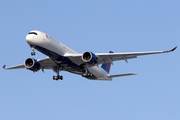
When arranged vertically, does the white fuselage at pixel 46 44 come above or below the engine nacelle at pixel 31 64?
above

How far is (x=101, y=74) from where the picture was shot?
44.4m

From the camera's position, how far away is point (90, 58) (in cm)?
3659

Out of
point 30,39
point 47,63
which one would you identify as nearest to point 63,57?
point 47,63

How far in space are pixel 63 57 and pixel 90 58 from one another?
341 centimetres

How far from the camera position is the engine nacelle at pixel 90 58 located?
36.5 meters

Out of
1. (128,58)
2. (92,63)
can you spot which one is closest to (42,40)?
(92,63)

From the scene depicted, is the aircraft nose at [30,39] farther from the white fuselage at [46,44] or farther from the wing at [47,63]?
the wing at [47,63]

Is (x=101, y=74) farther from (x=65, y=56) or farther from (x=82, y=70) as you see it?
(x=65, y=56)

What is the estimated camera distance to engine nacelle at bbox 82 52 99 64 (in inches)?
1438

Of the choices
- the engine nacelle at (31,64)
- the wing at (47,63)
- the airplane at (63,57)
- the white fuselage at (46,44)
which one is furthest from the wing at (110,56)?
the engine nacelle at (31,64)

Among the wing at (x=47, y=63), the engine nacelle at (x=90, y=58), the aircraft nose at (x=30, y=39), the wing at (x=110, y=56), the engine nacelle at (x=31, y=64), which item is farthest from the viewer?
the wing at (x=47, y=63)

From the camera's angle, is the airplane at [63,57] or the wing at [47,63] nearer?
the airplane at [63,57]

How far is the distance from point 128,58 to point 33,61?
12.6 m

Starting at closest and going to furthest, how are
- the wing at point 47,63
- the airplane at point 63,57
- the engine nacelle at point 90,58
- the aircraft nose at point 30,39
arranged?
the aircraft nose at point 30,39 < the airplane at point 63,57 < the engine nacelle at point 90,58 < the wing at point 47,63
